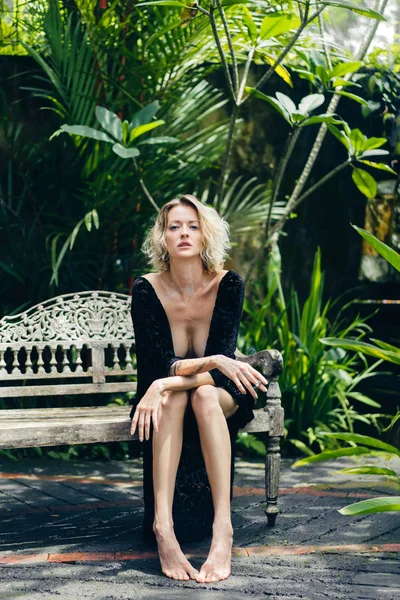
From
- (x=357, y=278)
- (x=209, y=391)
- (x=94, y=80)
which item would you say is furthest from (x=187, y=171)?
(x=209, y=391)

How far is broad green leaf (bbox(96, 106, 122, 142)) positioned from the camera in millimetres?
3582

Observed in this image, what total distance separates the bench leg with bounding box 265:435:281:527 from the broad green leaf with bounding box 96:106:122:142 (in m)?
1.58

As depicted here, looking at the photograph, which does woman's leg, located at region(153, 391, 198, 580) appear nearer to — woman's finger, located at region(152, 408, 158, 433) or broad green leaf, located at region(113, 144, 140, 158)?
woman's finger, located at region(152, 408, 158, 433)

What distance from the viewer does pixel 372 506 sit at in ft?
8.27

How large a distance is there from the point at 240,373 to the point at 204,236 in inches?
23.2

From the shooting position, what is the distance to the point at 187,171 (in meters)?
4.71

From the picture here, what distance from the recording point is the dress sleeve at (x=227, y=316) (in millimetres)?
3033

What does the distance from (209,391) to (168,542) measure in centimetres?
A: 54

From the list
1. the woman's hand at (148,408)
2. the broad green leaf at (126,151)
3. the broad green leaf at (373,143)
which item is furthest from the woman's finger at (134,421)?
the broad green leaf at (373,143)

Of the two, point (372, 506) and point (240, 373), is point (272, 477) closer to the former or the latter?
point (240, 373)

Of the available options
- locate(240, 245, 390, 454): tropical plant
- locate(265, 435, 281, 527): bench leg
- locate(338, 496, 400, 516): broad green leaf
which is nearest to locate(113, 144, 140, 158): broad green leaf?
locate(265, 435, 281, 527): bench leg

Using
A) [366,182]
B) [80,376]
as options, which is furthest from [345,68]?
[80,376]

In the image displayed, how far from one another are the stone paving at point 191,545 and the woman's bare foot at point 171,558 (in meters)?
0.03

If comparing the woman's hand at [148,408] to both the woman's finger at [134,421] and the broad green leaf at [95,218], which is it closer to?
the woman's finger at [134,421]
